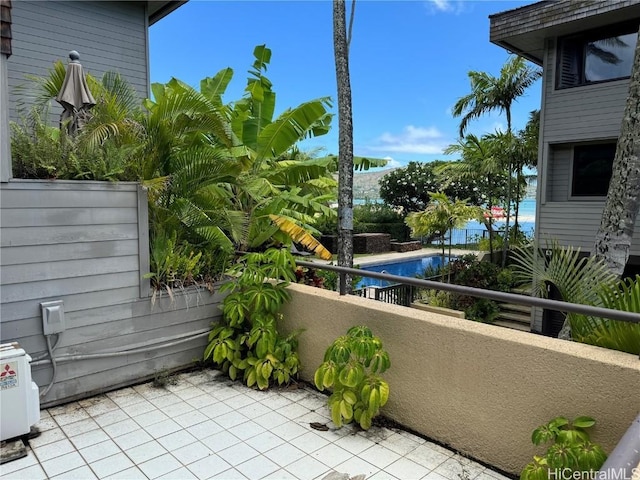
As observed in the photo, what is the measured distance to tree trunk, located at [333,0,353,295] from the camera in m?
5.74

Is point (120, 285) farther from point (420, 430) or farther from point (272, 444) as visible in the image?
point (420, 430)

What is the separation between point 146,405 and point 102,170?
206 cm

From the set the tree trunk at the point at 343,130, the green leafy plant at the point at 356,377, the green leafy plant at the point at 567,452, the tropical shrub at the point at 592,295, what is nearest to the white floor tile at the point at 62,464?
the green leafy plant at the point at 356,377

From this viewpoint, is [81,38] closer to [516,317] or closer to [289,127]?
[289,127]

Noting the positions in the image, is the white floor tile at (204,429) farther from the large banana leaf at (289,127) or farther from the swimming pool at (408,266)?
the swimming pool at (408,266)

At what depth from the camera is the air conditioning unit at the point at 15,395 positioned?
286 centimetres

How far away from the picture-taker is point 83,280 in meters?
3.60

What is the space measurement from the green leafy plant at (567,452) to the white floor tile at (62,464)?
2.74 meters

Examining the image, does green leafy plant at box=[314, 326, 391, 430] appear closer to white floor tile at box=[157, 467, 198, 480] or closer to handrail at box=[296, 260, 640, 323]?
handrail at box=[296, 260, 640, 323]

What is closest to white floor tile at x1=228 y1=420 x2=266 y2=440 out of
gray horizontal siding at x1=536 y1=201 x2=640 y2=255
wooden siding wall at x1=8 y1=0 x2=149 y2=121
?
wooden siding wall at x1=8 y1=0 x2=149 y2=121

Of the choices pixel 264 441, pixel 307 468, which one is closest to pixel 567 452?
pixel 307 468

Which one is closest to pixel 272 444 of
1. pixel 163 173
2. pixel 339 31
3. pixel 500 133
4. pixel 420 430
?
pixel 420 430

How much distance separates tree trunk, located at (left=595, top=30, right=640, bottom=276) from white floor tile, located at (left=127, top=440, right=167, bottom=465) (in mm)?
4256

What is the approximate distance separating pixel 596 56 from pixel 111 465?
428 inches
